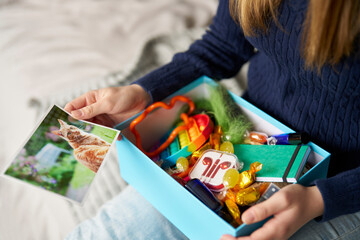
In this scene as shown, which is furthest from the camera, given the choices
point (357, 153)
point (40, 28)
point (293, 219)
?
point (40, 28)

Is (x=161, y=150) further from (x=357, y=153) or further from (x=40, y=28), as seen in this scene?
(x=40, y=28)

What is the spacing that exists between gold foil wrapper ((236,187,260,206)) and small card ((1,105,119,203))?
0.77ft

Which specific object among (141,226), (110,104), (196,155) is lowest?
(141,226)

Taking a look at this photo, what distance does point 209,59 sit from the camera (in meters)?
0.81

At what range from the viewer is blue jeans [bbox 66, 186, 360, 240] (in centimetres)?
62

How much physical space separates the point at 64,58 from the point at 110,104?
0.62 meters

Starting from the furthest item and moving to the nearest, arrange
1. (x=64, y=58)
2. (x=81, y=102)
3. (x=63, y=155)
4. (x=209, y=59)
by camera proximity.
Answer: (x=64, y=58) → (x=209, y=59) → (x=81, y=102) → (x=63, y=155)

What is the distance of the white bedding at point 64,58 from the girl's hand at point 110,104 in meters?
0.36

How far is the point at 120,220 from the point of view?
0.68m

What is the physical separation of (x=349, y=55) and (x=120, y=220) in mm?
499

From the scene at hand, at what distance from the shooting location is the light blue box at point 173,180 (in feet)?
1.76

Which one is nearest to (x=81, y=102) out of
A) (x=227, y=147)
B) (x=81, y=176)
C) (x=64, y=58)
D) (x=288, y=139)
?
(x=81, y=176)

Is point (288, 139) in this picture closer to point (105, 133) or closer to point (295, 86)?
point (295, 86)

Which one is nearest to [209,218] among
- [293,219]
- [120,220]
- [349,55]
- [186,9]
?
[293,219]
